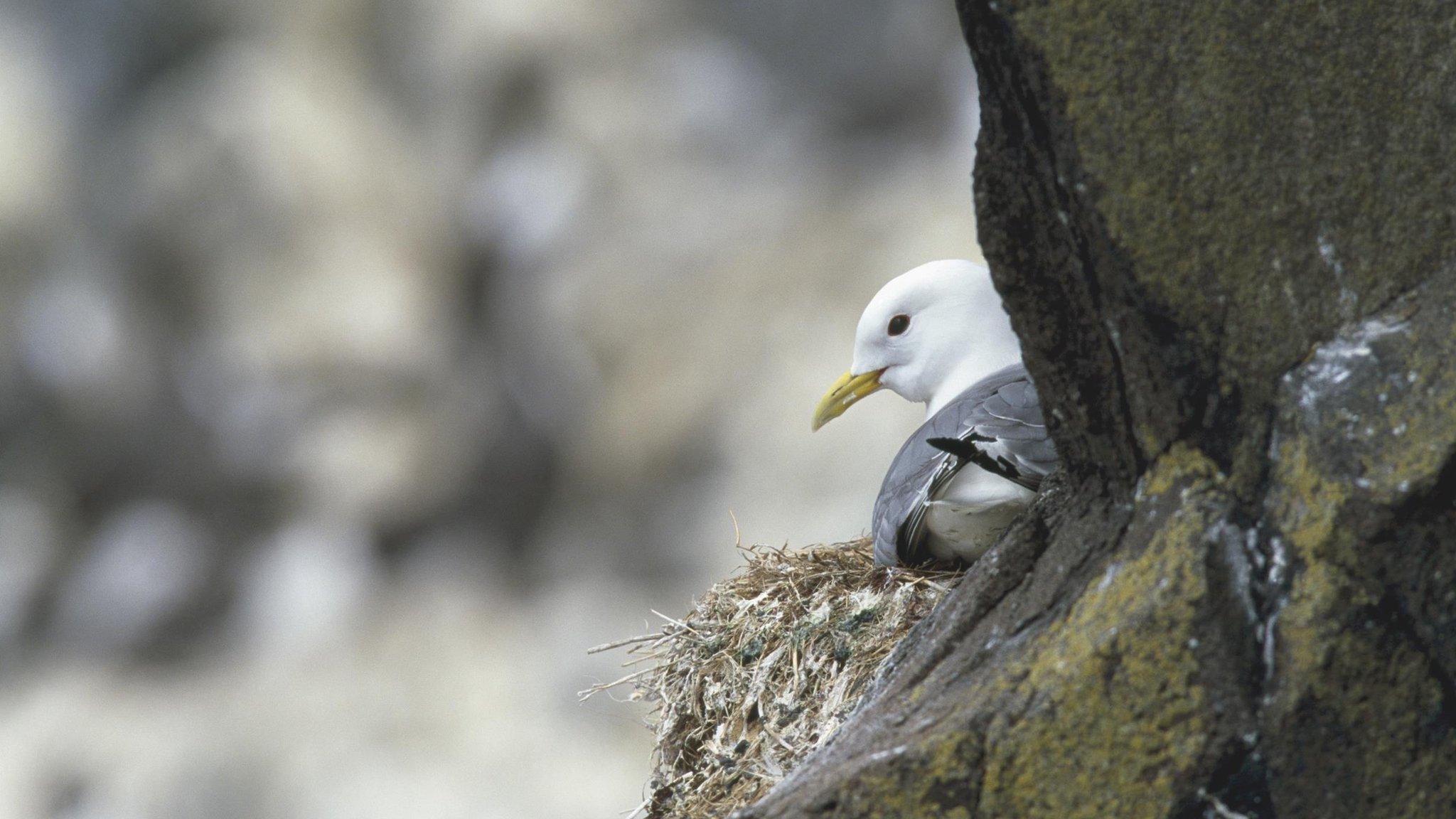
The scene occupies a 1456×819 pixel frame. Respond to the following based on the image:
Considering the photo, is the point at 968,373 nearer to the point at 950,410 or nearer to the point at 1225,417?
the point at 950,410

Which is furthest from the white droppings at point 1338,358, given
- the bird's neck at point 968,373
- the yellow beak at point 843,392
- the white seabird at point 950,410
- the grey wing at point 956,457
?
the yellow beak at point 843,392

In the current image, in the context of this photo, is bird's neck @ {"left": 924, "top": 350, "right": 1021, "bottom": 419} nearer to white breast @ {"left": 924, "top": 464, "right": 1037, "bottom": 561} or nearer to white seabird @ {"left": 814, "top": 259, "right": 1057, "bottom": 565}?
white seabird @ {"left": 814, "top": 259, "right": 1057, "bottom": 565}

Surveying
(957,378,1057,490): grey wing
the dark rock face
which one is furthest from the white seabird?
the dark rock face

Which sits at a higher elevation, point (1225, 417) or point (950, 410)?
point (950, 410)

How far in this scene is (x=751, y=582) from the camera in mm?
2121

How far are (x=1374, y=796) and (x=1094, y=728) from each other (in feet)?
0.55

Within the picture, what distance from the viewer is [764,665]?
6.14 feet

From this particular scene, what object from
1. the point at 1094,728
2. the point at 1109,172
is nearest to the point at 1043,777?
the point at 1094,728

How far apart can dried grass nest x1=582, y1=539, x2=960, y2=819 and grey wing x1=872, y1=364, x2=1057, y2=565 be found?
0.19 feet

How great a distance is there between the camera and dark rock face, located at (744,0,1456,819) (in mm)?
865

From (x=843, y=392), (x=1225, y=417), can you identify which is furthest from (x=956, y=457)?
(x=1225, y=417)

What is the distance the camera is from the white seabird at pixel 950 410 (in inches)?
66.1

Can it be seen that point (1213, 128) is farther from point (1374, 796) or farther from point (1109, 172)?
point (1374, 796)

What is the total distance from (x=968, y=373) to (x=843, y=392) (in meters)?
0.23
